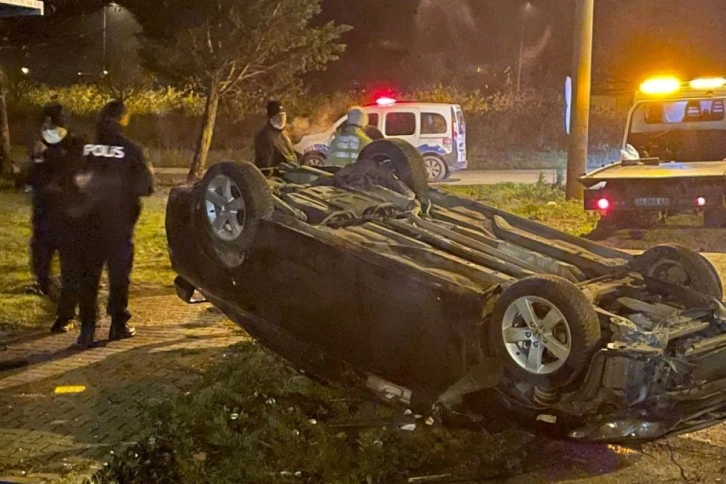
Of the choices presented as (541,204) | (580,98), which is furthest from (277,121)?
(541,204)

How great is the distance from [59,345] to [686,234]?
8477 mm

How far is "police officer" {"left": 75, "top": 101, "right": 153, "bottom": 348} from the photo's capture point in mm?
6734

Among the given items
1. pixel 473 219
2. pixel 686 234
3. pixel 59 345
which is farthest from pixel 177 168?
pixel 473 219

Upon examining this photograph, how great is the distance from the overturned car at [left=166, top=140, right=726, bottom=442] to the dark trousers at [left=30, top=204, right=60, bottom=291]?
2218 millimetres

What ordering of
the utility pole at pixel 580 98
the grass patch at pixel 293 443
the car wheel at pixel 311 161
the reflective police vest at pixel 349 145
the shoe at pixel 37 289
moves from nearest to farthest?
the grass patch at pixel 293 443 → the car wheel at pixel 311 161 → the shoe at pixel 37 289 → the reflective police vest at pixel 349 145 → the utility pole at pixel 580 98

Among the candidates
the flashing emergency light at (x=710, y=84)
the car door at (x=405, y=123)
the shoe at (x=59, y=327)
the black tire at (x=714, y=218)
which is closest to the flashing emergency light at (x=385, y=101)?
the car door at (x=405, y=123)

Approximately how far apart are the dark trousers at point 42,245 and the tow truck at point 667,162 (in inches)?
246

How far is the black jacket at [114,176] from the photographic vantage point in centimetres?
673

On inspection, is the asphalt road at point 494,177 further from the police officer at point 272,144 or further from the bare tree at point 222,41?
the police officer at point 272,144

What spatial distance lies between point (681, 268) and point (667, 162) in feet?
25.7

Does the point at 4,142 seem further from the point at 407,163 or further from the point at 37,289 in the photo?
the point at 407,163

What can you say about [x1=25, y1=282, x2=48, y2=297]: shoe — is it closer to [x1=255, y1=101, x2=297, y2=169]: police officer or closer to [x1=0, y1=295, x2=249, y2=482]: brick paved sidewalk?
[x1=0, y1=295, x2=249, y2=482]: brick paved sidewalk

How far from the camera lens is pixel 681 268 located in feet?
16.4

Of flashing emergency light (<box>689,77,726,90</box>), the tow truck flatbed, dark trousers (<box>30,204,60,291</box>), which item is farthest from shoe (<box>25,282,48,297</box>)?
flashing emergency light (<box>689,77,726,90</box>)
